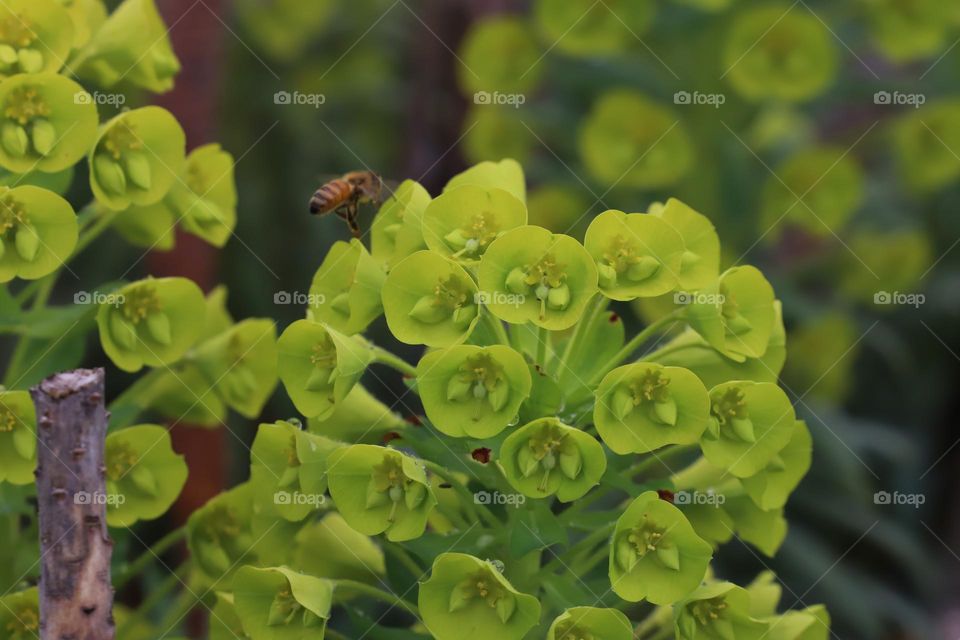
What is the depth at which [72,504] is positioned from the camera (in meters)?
1.58

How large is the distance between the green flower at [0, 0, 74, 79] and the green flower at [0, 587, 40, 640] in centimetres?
77

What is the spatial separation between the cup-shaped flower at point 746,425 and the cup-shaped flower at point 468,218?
1.22 feet

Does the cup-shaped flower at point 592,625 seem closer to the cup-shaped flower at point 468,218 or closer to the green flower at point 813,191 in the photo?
the cup-shaped flower at point 468,218

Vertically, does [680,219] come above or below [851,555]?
above

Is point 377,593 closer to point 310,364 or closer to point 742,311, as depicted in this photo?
point 310,364

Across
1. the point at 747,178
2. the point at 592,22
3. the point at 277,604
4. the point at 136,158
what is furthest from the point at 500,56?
the point at 277,604

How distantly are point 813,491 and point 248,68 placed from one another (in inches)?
102

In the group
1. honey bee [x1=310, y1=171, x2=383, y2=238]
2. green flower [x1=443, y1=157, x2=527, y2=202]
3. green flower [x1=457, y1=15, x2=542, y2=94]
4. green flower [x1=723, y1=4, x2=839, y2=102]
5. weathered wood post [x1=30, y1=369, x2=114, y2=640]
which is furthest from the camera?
green flower [x1=457, y1=15, x2=542, y2=94]

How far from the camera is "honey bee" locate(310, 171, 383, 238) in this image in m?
2.21

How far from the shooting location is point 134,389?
2117 millimetres

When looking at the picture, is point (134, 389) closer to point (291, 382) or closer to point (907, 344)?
point (291, 382)

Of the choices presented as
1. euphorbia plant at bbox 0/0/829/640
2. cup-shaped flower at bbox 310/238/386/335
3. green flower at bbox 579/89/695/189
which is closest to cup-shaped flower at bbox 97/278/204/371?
euphorbia plant at bbox 0/0/829/640

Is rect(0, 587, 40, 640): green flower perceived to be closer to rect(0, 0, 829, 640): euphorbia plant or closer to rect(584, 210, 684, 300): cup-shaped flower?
rect(0, 0, 829, 640): euphorbia plant

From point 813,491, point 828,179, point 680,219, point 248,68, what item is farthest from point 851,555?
point 248,68
